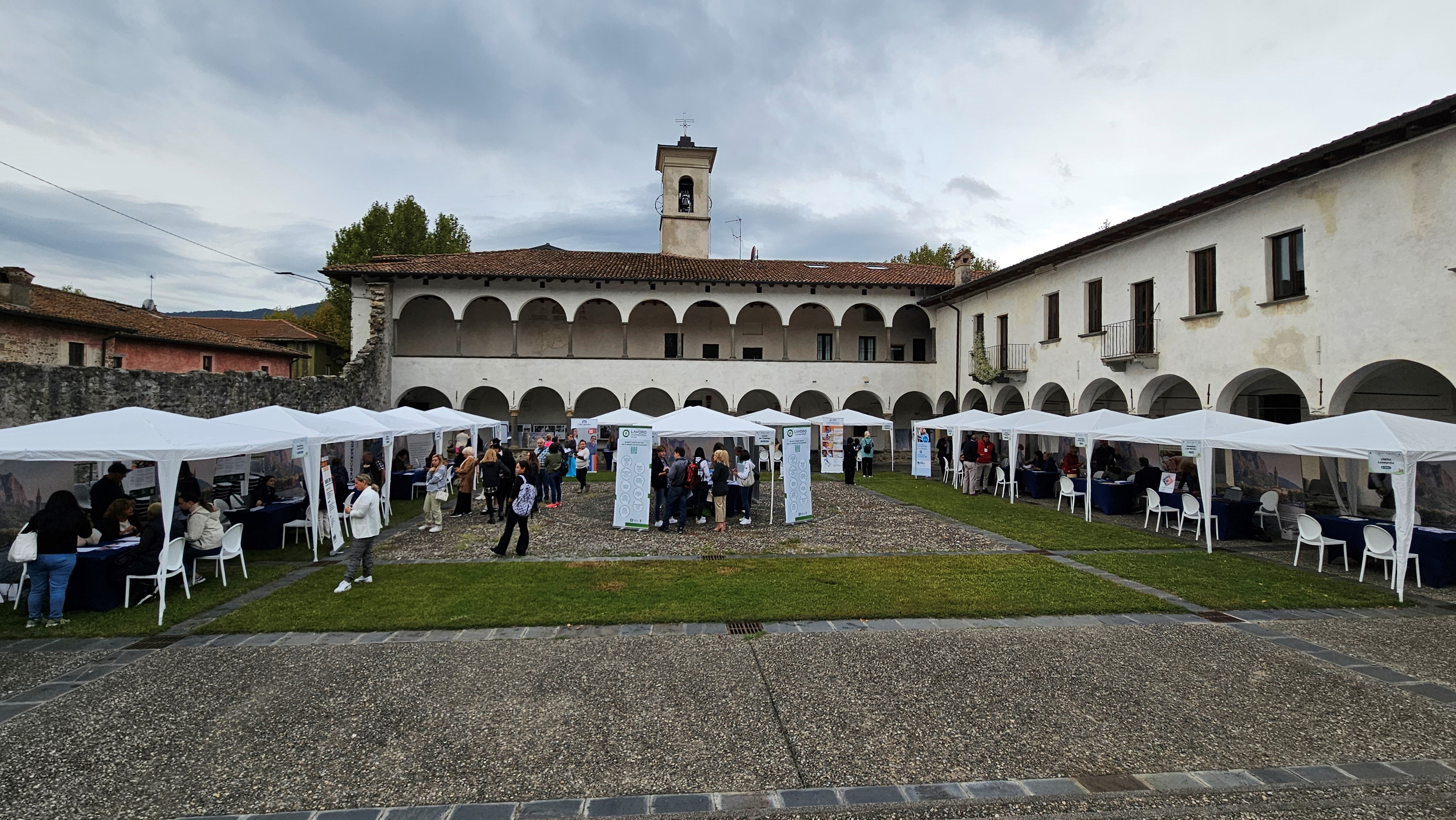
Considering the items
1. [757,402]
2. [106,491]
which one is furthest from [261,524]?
[757,402]

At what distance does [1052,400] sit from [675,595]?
2060 centimetres

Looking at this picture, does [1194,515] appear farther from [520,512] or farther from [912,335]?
[912,335]

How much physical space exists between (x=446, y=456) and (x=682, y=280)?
11.7m

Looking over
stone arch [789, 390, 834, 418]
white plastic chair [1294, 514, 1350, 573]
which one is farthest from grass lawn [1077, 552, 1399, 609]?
stone arch [789, 390, 834, 418]

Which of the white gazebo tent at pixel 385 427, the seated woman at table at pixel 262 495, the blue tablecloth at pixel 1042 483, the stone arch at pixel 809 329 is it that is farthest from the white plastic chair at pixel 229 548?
the stone arch at pixel 809 329

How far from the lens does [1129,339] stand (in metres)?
18.0

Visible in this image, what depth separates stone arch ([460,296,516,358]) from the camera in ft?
97.2

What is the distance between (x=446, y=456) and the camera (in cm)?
2150

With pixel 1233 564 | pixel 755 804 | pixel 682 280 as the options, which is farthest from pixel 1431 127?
pixel 682 280

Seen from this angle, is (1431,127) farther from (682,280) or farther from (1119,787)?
(682,280)

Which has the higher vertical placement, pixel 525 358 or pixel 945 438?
pixel 525 358

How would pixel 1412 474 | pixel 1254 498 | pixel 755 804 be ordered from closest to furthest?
pixel 755 804 → pixel 1412 474 → pixel 1254 498

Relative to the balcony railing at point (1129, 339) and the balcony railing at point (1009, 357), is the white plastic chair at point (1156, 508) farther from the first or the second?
the balcony railing at point (1009, 357)

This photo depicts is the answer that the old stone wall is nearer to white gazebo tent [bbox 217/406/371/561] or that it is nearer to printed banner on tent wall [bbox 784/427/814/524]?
white gazebo tent [bbox 217/406/371/561]
